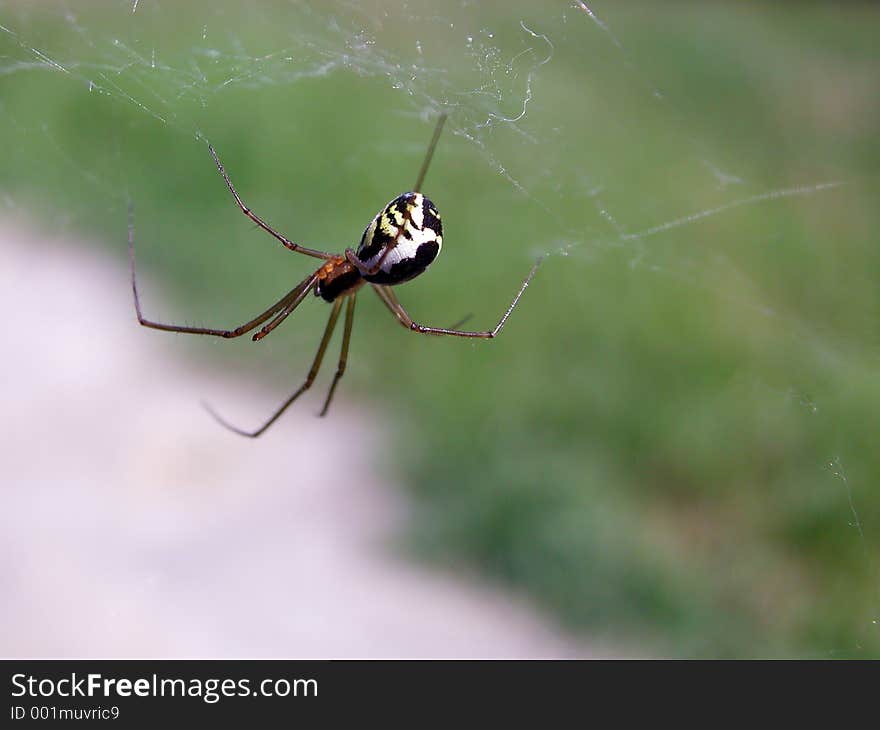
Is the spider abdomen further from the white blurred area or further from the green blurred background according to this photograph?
the white blurred area

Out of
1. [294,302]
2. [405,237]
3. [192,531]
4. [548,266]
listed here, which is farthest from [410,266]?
[548,266]

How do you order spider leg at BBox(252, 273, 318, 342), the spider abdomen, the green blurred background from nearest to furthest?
the spider abdomen, spider leg at BBox(252, 273, 318, 342), the green blurred background

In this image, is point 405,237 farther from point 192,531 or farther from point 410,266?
point 192,531

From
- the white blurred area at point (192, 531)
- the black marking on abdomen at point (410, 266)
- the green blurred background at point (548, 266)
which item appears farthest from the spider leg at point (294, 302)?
the white blurred area at point (192, 531)

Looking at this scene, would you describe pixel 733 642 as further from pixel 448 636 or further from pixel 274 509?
pixel 274 509

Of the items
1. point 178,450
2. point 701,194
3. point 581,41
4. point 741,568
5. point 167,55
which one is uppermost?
point 581,41

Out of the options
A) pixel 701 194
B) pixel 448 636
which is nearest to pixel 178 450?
pixel 448 636

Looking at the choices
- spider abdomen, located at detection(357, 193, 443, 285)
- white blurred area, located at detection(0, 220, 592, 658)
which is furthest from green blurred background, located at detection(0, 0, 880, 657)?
spider abdomen, located at detection(357, 193, 443, 285)

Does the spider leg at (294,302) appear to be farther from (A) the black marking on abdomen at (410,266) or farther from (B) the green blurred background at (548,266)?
(B) the green blurred background at (548,266)
